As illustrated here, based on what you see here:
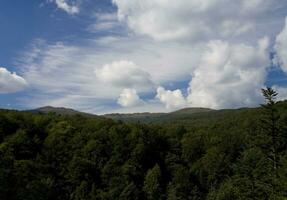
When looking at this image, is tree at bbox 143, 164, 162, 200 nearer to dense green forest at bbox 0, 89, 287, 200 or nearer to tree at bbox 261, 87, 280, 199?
dense green forest at bbox 0, 89, 287, 200

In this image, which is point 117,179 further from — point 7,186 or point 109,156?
point 7,186

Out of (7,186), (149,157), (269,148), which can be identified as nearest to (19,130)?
(149,157)

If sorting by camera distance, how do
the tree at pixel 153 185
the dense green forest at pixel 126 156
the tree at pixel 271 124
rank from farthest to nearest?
1. the tree at pixel 153 185
2. the dense green forest at pixel 126 156
3. the tree at pixel 271 124

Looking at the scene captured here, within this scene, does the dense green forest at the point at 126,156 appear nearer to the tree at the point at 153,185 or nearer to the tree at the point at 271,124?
the tree at the point at 153,185

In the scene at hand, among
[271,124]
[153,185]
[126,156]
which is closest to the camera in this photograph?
[271,124]

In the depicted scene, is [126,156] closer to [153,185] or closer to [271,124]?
[153,185]

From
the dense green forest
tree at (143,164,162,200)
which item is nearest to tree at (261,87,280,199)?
the dense green forest

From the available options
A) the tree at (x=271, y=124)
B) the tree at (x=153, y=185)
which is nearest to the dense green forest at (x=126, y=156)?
the tree at (x=153, y=185)

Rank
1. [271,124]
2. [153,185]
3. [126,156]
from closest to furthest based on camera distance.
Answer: [271,124] < [153,185] < [126,156]

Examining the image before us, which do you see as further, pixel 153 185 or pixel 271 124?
pixel 153 185

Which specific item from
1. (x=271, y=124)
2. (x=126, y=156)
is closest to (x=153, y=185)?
(x=126, y=156)

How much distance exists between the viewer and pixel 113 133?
529ft

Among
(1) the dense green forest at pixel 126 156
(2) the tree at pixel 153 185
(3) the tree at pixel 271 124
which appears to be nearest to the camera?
(3) the tree at pixel 271 124

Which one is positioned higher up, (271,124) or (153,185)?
(271,124)
